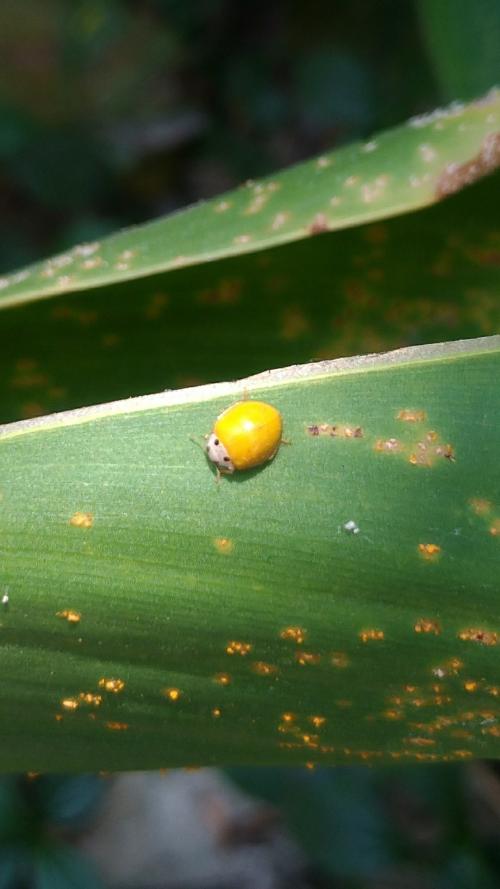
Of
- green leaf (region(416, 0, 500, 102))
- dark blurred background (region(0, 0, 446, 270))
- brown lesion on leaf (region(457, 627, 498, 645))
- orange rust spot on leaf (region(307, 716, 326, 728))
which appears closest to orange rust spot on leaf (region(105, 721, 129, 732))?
orange rust spot on leaf (region(307, 716, 326, 728))

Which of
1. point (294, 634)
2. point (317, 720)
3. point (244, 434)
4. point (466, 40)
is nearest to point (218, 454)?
point (244, 434)

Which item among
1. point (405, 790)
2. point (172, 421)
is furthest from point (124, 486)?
point (405, 790)

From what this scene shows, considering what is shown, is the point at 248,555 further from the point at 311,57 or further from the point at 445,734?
the point at 311,57

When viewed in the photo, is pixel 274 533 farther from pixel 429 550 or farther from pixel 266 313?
pixel 266 313

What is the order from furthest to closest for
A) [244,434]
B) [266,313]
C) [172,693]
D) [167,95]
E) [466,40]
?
[167,95] < [466,40] < [266,313] < [172,693] < [244,434]

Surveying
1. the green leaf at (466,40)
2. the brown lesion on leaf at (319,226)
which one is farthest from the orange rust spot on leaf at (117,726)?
the green leaf at (466,40)

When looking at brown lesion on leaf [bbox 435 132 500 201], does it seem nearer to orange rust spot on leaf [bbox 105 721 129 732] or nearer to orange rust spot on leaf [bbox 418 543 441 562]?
orange rust spot on leaf [bbox 418 543 441 562]
